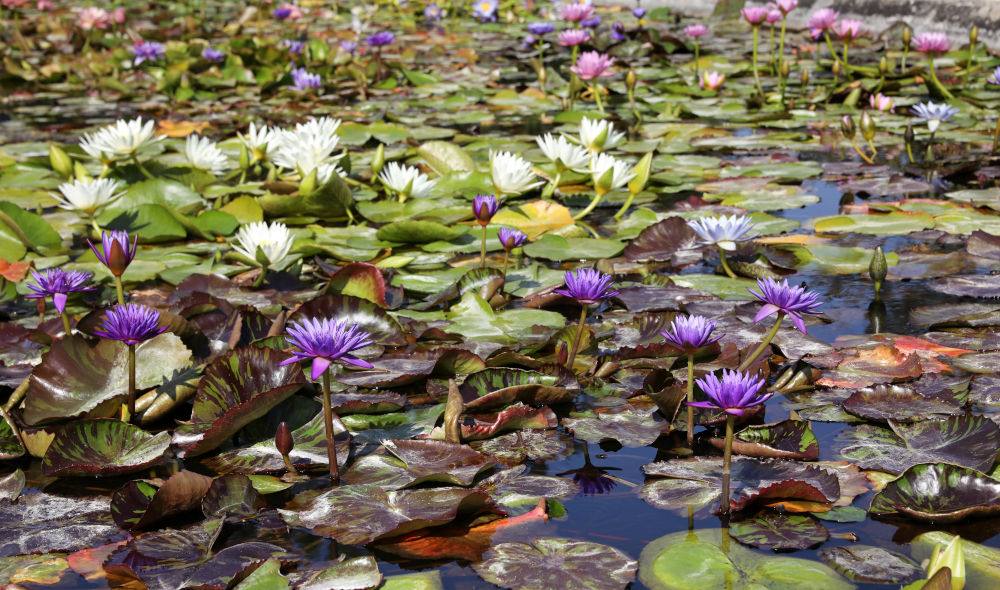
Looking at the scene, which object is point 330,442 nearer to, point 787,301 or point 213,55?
point 787,301

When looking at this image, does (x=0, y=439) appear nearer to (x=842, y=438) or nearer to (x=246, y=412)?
(x=246, y=412)

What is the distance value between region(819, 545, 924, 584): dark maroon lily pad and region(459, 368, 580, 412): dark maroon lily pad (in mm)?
715

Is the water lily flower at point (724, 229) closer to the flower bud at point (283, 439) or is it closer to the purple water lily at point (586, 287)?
the purple water lily at point (586, 287)

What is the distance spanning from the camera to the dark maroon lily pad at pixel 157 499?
1.52 meters

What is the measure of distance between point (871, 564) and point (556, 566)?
50cm

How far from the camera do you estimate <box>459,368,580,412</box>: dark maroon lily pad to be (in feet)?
6.39

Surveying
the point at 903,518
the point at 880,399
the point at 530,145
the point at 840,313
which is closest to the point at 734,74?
the point at 530,145

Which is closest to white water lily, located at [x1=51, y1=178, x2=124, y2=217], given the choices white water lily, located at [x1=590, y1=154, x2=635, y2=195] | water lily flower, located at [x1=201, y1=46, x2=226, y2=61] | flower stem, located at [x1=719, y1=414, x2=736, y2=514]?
white water lily, located at [x1=590, y1=154, x2=635, y2=195]

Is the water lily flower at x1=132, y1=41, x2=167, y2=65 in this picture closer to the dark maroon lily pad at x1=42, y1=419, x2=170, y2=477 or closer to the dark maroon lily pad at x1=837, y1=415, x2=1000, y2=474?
the dark maroon lily pad at x1=42, y1=419, x2=170, y2=477

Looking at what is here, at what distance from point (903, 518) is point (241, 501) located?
1.18m

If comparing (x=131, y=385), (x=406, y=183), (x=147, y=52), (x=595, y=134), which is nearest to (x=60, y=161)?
(x=406, y=183)

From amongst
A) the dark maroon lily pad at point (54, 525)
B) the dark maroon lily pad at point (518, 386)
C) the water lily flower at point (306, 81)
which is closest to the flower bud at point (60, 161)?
the dark maroon lily pad at point (54, 525)

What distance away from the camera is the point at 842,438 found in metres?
1.83

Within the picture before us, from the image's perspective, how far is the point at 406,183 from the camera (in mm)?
3678
